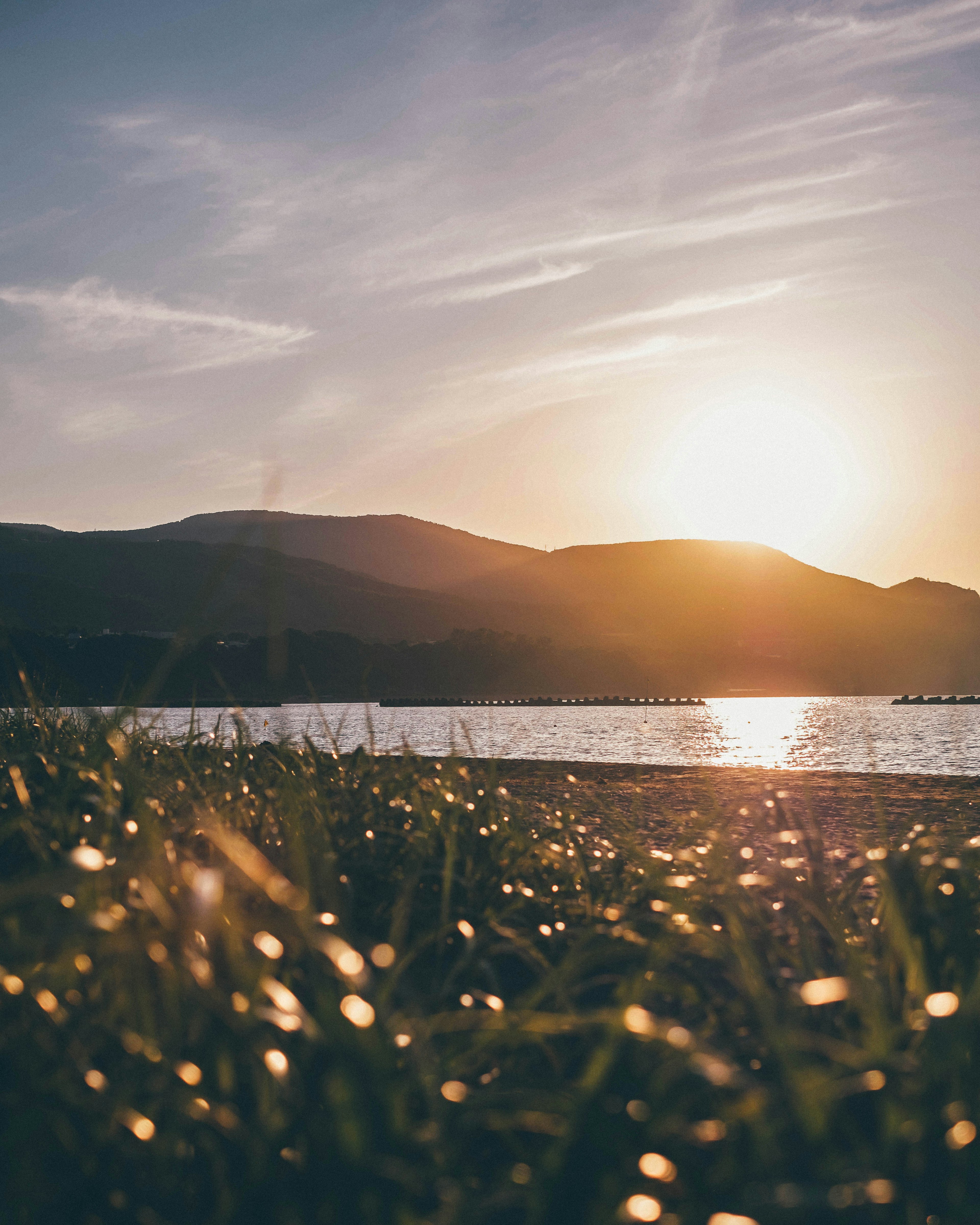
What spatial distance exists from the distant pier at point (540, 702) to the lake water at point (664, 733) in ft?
17.9

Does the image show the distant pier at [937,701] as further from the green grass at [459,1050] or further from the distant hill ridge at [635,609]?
the green grass at [459,1050]

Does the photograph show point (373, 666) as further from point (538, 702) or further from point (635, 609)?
point (635, 609)

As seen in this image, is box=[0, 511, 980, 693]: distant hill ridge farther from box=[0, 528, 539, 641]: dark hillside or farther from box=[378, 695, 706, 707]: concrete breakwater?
box=[378, 695, 706, 707]: concrete breakwater

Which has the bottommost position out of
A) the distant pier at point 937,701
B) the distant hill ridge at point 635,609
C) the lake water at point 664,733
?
the distant pier at point 937,701

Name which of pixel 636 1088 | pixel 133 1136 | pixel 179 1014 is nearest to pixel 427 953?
pixel 636 1088

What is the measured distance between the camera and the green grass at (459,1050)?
1.86m

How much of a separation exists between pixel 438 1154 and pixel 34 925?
5.24 feet

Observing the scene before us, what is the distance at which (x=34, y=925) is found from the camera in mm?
2760

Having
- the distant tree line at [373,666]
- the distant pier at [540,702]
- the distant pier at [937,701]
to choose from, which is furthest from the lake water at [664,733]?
the distant tree line at [373,666]

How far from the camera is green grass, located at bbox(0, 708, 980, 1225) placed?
1.86m

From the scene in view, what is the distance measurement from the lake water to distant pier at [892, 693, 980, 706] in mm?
5897

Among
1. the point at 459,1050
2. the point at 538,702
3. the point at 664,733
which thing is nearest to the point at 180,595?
the point at 538,702

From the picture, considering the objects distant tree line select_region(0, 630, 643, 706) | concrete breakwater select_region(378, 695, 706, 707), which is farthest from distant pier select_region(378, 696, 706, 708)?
distant tree line select_region(0, 630, 643, 706)

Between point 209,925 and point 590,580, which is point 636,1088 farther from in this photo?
point 590,580
